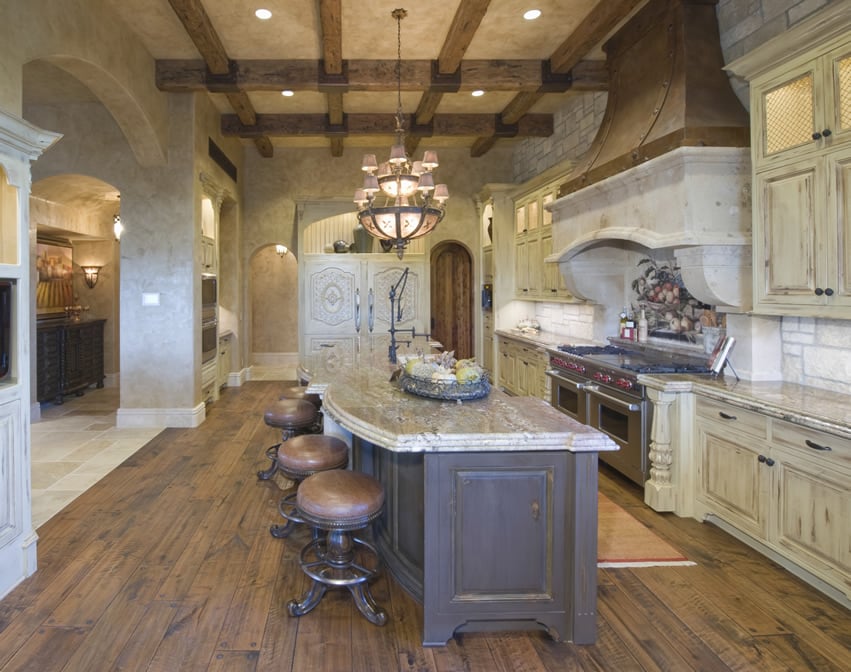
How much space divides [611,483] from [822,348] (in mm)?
1744

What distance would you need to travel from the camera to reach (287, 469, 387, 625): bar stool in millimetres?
2291

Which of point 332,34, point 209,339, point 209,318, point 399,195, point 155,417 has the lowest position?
point 155,417

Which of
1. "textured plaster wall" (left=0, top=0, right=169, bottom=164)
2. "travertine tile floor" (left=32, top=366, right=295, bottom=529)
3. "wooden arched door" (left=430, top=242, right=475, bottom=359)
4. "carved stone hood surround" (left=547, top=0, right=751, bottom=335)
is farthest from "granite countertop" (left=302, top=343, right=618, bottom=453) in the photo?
"wooden arched door" (left=430, top=242, right=475, bottom=359)

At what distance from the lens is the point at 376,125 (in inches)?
280

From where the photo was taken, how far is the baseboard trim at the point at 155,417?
5883 mm

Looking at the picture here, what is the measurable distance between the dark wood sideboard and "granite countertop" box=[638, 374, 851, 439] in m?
6.83

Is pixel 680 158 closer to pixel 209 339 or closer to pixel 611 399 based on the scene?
pixel 611 399

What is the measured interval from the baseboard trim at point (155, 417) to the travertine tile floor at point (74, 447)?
0.10 metres

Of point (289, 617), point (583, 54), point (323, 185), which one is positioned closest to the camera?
point (289, 617)

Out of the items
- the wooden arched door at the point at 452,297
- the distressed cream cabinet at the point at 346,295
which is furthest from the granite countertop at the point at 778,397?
the wooden arched door at the point at 452,297

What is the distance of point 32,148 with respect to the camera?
8.99ft

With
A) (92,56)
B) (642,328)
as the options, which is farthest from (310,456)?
(92,56)

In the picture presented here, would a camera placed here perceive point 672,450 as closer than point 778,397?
No

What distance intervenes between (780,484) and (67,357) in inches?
311
